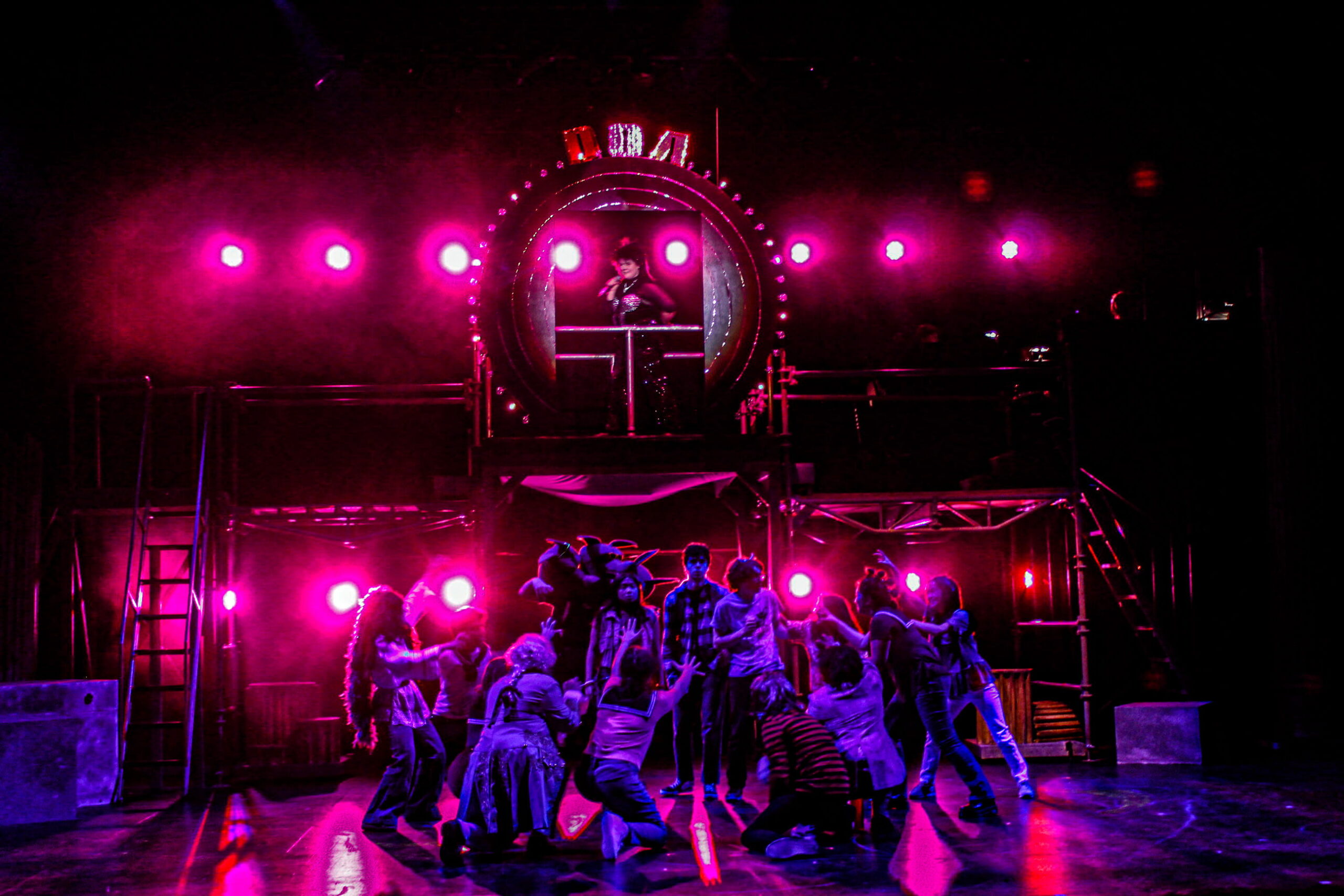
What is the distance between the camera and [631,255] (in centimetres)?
1145

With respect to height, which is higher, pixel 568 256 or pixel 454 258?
pixel 454 258

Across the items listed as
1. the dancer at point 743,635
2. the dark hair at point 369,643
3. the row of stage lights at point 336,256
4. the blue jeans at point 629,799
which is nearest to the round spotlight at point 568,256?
the row of stage lights at point 336,256

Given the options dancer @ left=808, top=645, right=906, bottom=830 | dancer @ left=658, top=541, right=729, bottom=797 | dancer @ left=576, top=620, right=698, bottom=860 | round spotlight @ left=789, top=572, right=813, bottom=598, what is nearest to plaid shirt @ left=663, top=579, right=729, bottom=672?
dancer @ left=658, top=541, right=729, bottom=797

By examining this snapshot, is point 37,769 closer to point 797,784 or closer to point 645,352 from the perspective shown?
point 797,784

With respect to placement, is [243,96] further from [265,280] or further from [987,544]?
[987,544]

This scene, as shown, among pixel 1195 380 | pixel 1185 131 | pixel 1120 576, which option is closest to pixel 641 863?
pixel 1120 576

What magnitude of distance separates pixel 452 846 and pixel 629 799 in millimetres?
1133

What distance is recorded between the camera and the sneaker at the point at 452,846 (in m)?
6.58

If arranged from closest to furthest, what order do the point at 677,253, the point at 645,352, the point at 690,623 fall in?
the point at 690,623 < the point at 645,352 < the point at 677,253

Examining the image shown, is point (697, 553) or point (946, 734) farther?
point (697, 553)

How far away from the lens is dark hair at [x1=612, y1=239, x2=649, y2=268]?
11430 millimetres

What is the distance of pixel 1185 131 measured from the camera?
14125 millimetres

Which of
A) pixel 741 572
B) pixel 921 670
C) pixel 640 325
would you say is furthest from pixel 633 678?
pixel 640 325

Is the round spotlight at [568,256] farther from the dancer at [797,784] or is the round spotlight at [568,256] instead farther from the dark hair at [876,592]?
the dancer at [797,784]
